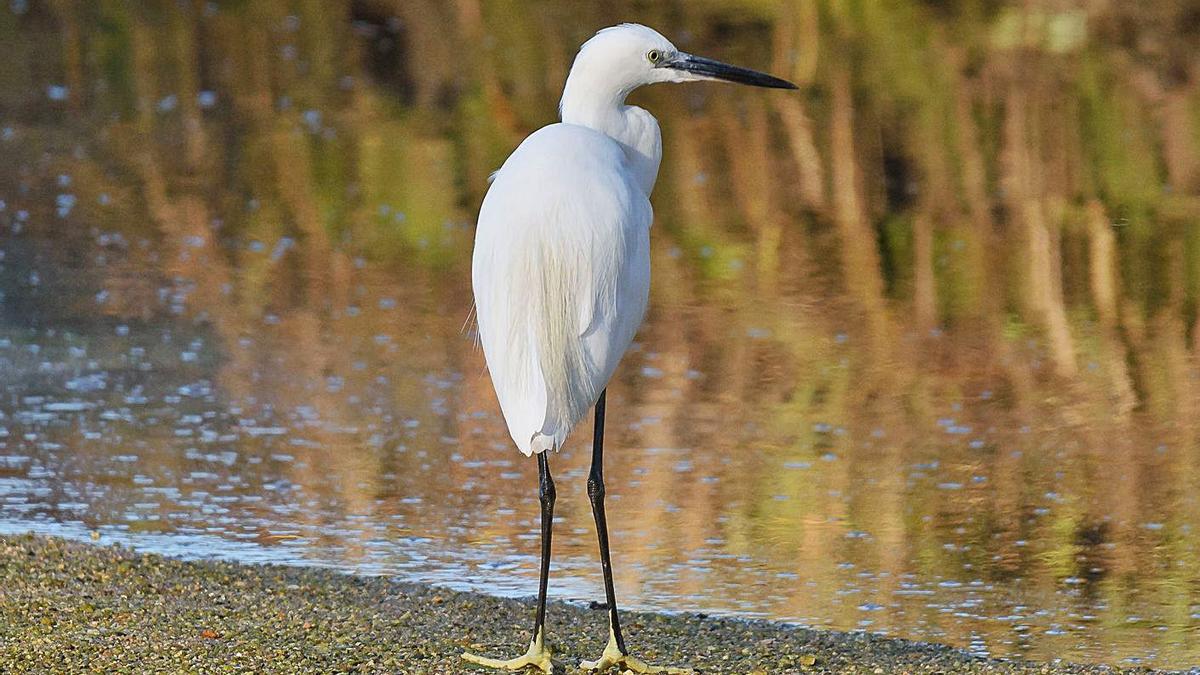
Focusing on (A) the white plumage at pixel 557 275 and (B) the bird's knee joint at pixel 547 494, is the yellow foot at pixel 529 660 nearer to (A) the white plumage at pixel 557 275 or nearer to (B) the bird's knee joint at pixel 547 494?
(B) the bird's knee joint at pixel 547 494

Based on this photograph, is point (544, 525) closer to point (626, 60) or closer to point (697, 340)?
point (626, 60)

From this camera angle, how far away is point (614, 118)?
4.82 m

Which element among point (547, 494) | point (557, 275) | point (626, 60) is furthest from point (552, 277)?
point (626, 60)

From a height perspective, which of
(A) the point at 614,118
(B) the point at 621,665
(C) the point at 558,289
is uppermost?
(A) the point at 614,118

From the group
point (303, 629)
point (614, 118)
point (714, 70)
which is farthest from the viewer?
point (714, 70)

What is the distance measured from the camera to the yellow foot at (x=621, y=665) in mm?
4453

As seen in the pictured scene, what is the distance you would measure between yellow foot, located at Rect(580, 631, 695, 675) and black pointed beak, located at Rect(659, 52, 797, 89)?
1.50 metres

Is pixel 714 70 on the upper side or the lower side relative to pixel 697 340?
→ upper

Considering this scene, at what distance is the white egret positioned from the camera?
4.39 metres

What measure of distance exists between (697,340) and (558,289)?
4.14 metres

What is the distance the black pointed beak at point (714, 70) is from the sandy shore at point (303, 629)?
1.49 meters

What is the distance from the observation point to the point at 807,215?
1123cm

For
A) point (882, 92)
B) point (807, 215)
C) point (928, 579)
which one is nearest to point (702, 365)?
point (928, 579)

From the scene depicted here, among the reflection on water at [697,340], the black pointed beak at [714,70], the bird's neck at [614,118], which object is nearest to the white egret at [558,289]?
the bird's neck at [614,118]
